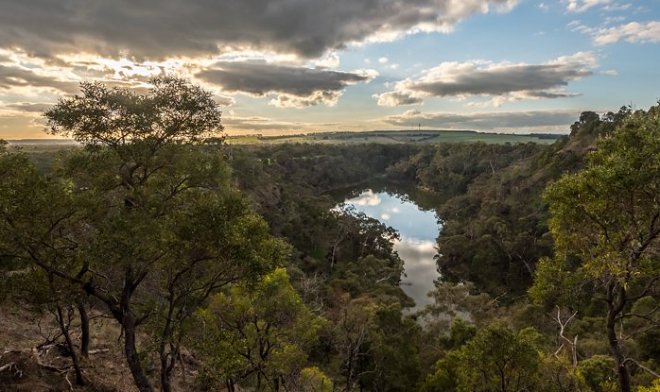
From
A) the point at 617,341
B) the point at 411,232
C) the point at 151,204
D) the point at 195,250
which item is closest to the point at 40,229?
the point at 151,204

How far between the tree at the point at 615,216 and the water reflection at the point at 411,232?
120 feet

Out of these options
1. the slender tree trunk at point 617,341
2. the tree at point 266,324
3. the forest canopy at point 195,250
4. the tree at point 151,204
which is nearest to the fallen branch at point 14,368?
the forest canopy at point 195,250

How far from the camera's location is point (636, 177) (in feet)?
32.4

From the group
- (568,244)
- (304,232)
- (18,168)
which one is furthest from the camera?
(304,232)

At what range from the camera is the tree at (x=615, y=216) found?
10062mm

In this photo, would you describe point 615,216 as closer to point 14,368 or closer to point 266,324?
point 266,324

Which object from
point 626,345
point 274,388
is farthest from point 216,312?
point 626,345

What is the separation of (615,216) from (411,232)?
7284 centimetres

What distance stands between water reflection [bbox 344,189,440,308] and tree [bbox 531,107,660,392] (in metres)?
36.7

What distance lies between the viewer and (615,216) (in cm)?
1110

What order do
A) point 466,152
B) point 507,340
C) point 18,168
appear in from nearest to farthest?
point 18,168
point 507,340
point 466,152

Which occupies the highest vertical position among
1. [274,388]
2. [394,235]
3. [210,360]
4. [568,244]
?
[568,244]

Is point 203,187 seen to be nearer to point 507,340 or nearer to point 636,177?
point 636,177

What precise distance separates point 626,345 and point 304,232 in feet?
143
